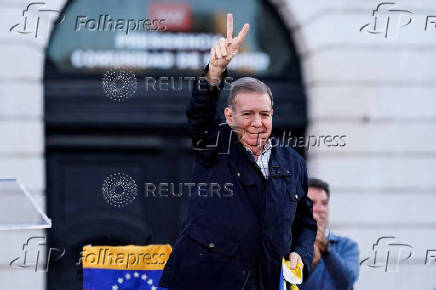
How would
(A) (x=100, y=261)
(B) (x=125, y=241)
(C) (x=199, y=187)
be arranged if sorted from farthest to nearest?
(B) (x=125, y=241) → (A) (x=100, y=261) → (C) (x=199, y=187)

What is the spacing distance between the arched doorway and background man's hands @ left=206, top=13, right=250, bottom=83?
4.28 m

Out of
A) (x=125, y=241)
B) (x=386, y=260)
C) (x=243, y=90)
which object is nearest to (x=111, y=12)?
(x=125, y=241)

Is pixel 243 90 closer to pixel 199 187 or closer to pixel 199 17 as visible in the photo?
pixel 199 187

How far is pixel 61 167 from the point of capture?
8.34 meters

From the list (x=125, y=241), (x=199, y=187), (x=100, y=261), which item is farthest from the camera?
(x=125, y=241)

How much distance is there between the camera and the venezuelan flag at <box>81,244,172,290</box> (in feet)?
16.2

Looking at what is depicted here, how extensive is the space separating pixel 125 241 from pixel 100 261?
3298mm

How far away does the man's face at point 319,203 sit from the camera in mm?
5535

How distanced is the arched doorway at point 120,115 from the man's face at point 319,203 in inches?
114
